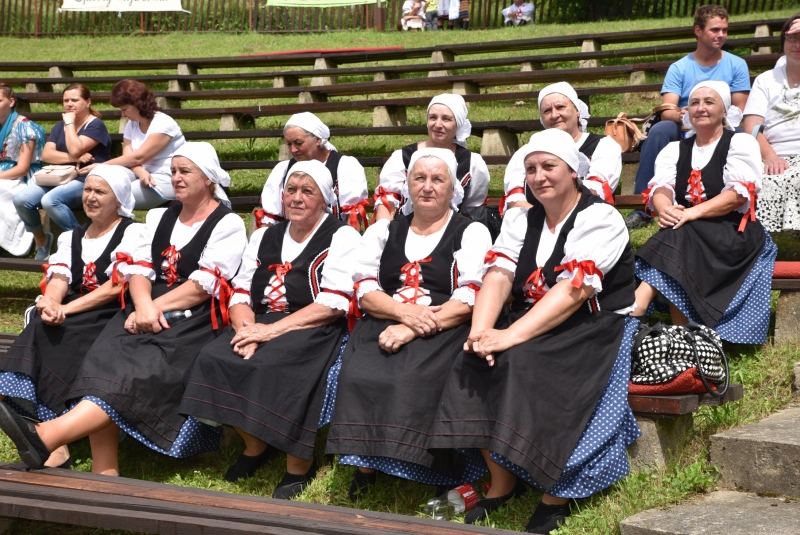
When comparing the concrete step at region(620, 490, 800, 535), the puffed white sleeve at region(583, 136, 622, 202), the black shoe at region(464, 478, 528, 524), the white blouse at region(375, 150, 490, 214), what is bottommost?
the black shoe at region(464, 478, 528, 524)

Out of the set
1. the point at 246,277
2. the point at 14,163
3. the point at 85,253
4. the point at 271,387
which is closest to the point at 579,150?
the point at 246,277

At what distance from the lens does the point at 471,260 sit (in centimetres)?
399

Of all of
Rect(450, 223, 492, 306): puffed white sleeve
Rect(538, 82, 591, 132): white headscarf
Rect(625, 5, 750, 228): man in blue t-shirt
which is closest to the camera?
Rect(450, 223, 492, 306): puffed white sleeve

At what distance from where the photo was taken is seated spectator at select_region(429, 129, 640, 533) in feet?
11.1

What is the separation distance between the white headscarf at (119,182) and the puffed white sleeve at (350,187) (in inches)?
47.6

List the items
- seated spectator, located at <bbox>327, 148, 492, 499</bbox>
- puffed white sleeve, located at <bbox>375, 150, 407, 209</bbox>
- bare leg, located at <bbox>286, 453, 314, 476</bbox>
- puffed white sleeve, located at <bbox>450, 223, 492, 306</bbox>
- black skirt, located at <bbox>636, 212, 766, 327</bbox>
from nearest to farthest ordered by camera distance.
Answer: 1. seated spectator, located at <bbox>327, 148, 492, 499</bbox>
2. puffed white sleeve, located at <bbox>450, 223, 492, 306</bbox>
3. bare leg, located at <bbox>286, 453, 314, 476</bbox>
4. black skirt, located at <bbox>636, 212, 766, 327</bbox>
5. puffed white sleeve, located at <bbox>375, 150, 407, 209</bbox>

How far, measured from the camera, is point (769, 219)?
15.9 ft

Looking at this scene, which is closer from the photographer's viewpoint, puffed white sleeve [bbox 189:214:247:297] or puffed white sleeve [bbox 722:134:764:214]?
puffed white sleeve [bbox 722:134:764:214]

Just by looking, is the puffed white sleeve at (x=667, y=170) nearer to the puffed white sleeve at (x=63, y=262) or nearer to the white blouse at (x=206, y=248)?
the white blouse at (x=206, y=248)

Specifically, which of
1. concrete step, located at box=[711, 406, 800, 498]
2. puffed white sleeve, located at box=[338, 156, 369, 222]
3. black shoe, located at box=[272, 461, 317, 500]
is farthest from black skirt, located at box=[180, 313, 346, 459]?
concrete step, located at box=[711, 406, 800, 498]

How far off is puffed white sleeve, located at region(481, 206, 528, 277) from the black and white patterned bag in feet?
1.92

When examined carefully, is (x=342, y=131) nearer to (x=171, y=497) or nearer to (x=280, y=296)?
(x=280, y=296)

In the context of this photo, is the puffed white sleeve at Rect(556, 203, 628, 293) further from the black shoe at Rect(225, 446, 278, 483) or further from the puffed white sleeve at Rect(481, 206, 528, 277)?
the black shoe at Rect(225, 446, 278, 483)

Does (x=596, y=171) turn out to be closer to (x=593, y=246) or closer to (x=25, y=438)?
(x=593, y=246)
